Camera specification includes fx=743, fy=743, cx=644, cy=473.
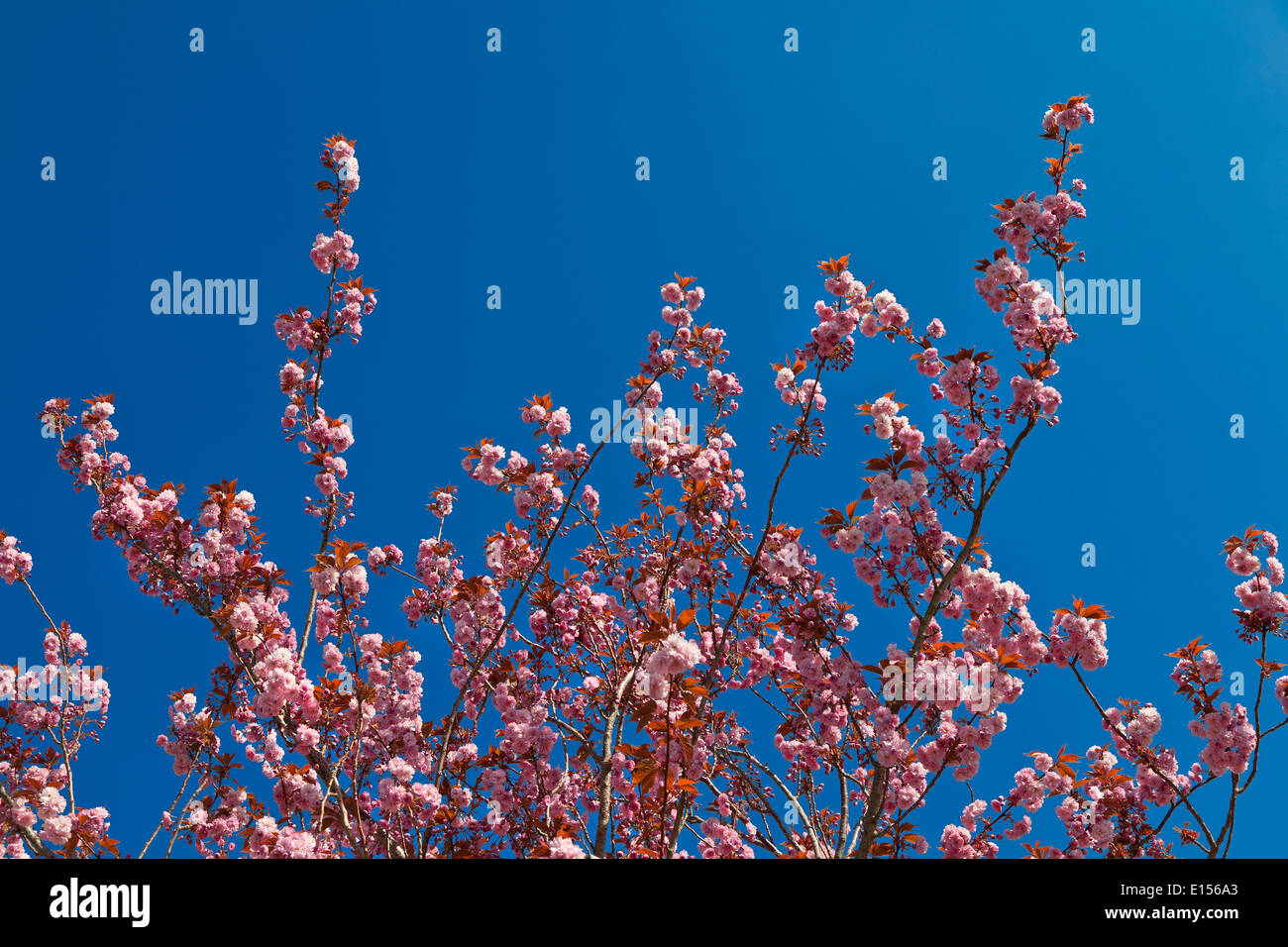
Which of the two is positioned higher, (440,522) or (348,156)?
(348,156)

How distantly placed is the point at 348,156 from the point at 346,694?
439 cm

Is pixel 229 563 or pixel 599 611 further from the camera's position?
pixel 599 611
